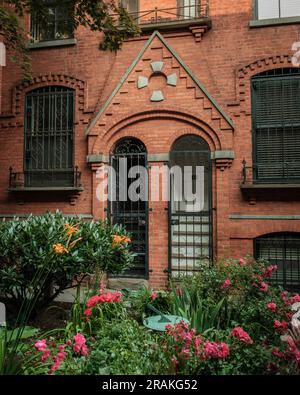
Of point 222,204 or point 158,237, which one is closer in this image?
point 222,204

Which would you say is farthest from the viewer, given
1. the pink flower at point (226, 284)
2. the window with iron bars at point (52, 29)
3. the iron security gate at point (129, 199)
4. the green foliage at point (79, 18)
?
the window with iron bars at point (52, 29)

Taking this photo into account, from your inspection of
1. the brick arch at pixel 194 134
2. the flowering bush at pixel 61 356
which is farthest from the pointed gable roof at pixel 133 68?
the flowering bush at pixel 61 356

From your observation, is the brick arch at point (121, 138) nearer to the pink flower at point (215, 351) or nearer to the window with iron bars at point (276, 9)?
the window with iron bars at point (276, 9)

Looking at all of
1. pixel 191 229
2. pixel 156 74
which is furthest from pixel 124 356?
pixel 156 74

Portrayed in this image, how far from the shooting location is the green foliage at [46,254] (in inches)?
179

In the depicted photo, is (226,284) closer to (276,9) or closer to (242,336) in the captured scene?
(242,336)

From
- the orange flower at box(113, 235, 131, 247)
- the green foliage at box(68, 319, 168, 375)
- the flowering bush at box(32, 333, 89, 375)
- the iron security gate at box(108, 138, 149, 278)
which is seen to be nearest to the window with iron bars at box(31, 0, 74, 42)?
the iron security gate at box(108, 138, 149, 278)

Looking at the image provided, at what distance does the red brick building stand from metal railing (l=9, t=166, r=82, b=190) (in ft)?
0.18

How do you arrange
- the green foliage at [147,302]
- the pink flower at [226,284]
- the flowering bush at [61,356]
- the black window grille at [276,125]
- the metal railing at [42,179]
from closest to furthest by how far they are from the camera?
1. the flowering bush at [61,356]
2. the pink flower at [226,284]
3. the green foliage at [147,302]
4. the black window grille at [276,125]
5. the metal railing at [42,179]

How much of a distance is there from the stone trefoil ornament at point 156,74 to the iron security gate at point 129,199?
3.87 feet

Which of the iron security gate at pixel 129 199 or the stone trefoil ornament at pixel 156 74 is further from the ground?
the stone trefoil ornament at pixel 156 74

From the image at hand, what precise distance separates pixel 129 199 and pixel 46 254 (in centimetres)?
405

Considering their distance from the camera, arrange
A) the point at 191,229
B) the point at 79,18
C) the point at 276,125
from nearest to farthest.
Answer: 1. the point at 79,18
2. the point at 276,125
3. the point at 191,229

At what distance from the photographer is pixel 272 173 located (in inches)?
307
